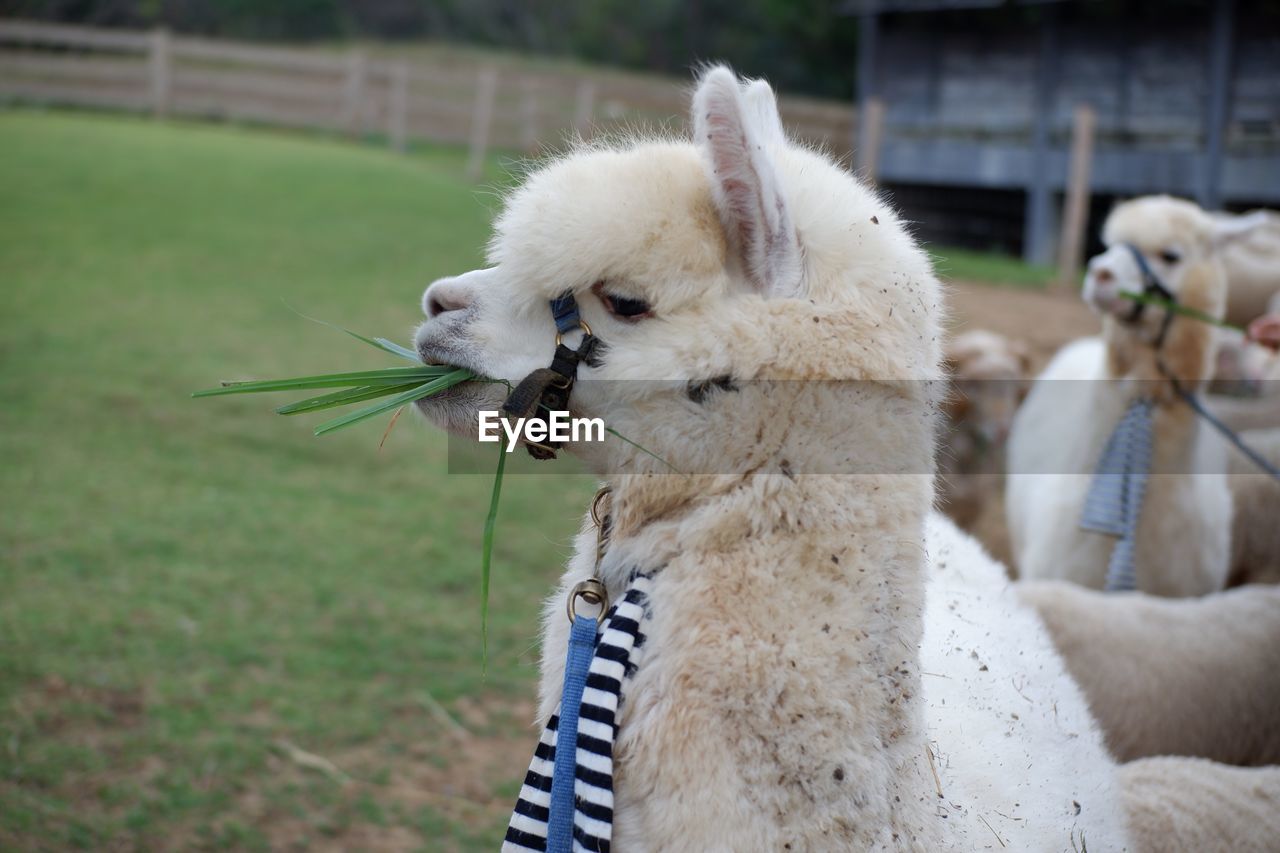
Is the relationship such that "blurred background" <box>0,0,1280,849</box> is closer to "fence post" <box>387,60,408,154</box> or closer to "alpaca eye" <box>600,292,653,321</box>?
"fence post" <box>387,60,408,154</box>

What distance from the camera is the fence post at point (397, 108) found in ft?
73.4

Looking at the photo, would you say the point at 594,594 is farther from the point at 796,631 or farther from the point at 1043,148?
the point at 1043,148

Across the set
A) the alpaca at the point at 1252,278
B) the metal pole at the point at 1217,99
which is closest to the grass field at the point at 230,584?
the alpaca at the point at 1252,278

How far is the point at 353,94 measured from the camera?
79.0ft

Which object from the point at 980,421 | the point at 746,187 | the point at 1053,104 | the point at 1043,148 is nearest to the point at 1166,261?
the point at 980,421

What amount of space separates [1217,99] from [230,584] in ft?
48.6

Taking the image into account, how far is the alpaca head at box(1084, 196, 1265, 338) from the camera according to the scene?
4.07m

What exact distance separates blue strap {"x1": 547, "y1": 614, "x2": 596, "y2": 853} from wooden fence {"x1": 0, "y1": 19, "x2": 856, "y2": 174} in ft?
64.2

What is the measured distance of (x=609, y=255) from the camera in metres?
1.56

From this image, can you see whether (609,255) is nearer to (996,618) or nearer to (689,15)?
(996,618)

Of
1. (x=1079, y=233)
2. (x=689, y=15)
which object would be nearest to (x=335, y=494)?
(x=1079, y=233)

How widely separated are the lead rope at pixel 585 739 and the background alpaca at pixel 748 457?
0.09 feet

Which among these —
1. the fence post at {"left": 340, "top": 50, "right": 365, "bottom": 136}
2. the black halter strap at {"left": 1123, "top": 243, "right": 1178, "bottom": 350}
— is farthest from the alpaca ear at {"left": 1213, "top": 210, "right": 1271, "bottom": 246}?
the fence post at {"left": 340, "top": 50, "right": 365, "bottom": 136}

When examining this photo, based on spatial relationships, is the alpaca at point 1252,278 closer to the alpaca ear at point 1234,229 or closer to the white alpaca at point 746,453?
the alpaca ear at point 1234,229
